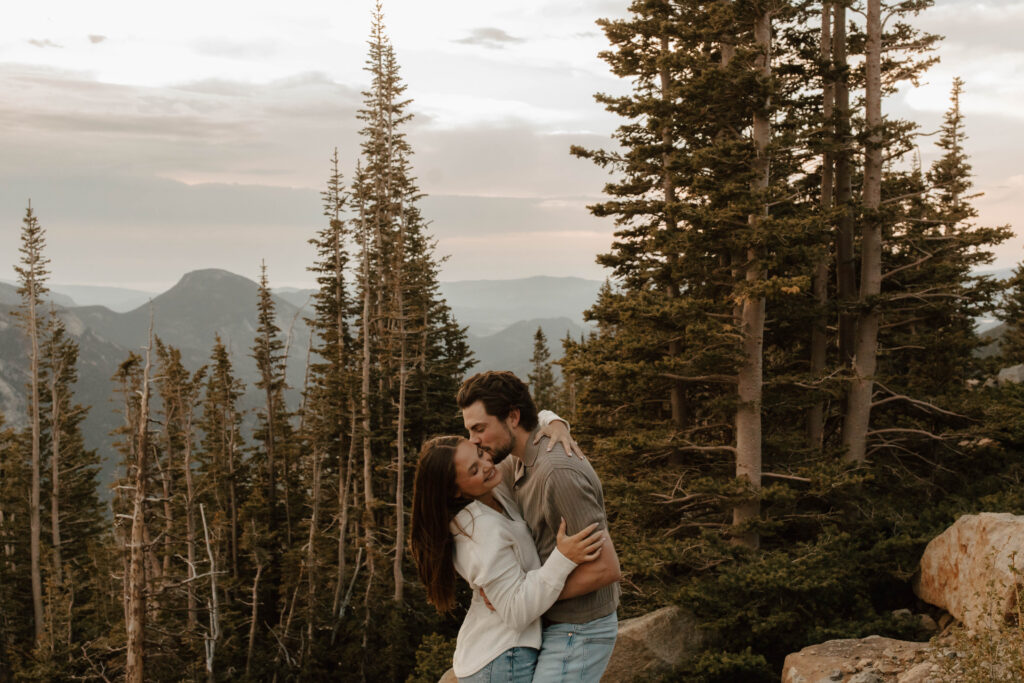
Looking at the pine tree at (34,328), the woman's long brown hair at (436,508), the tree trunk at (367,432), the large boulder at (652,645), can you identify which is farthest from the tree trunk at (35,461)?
the woman's long brown hair at (436,508)

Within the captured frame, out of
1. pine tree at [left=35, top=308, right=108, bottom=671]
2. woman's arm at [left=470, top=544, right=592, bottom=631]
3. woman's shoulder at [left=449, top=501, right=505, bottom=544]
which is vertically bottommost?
pine tree at [left=35, top=308, right=108, bottom=671]

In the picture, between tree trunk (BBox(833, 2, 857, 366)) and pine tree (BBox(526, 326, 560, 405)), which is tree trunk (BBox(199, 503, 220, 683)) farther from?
pine tree (BBox(526, 326, 560, 405))

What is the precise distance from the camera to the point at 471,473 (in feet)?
10.2

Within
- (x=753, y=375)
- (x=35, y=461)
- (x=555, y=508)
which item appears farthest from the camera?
(x=35, y=461)

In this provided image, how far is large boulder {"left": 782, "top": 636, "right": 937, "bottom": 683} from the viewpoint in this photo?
24.9 ft

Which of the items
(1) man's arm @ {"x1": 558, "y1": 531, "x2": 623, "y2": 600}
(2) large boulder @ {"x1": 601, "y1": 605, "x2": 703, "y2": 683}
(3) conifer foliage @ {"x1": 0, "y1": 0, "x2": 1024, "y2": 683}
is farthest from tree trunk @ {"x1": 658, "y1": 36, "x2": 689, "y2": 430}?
(1) man's arm @ {"x1": 558, "y1": 531, "x2": 623, "y2": 600}

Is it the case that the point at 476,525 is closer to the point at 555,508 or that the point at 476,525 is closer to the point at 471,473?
the point at 471,473

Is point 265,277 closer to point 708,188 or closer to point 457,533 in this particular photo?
point 708,188

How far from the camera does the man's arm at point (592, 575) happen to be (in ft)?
9.98

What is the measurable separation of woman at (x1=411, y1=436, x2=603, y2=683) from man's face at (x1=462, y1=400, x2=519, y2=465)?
0.19 metres

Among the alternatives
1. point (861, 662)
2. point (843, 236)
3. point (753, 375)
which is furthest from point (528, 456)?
point (843, 236)

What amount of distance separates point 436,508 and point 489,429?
0.47 meters

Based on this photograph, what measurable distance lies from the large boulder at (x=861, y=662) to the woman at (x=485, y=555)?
221 inches

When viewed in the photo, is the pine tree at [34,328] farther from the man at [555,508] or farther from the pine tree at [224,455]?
the man at [555,508]
